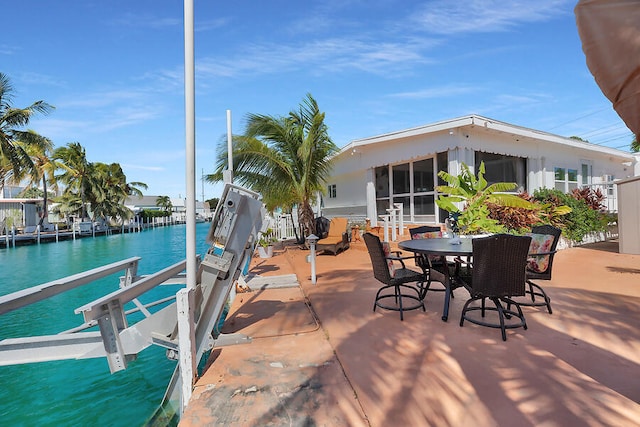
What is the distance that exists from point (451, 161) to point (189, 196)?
9.42 meters

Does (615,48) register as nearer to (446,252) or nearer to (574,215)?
(446,252)

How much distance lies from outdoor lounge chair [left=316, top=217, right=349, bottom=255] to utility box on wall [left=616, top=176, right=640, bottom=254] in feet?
23.1

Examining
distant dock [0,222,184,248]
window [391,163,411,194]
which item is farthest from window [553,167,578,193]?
distant dock [0,222,184,248]

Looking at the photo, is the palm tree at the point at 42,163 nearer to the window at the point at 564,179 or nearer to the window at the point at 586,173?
the window at the point at 564,179

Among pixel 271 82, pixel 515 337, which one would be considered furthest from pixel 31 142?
pixel 515 337

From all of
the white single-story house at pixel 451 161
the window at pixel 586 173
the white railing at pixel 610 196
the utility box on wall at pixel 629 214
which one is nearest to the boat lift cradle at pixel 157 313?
the utility box on wall at pixel 629 214

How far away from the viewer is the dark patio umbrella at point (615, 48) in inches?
50.6

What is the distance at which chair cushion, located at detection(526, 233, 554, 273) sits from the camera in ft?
14.1

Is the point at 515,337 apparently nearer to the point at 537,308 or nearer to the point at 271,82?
the point at 537,308

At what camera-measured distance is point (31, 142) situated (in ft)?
79.4

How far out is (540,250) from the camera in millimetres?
4316

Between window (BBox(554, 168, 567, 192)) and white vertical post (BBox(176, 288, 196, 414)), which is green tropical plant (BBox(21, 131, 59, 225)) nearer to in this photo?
white vertical post (BBox(176, 288, 196, 414))

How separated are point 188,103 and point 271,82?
913 centimetres

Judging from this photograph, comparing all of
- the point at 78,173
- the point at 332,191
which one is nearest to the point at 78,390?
the point at 332,191
